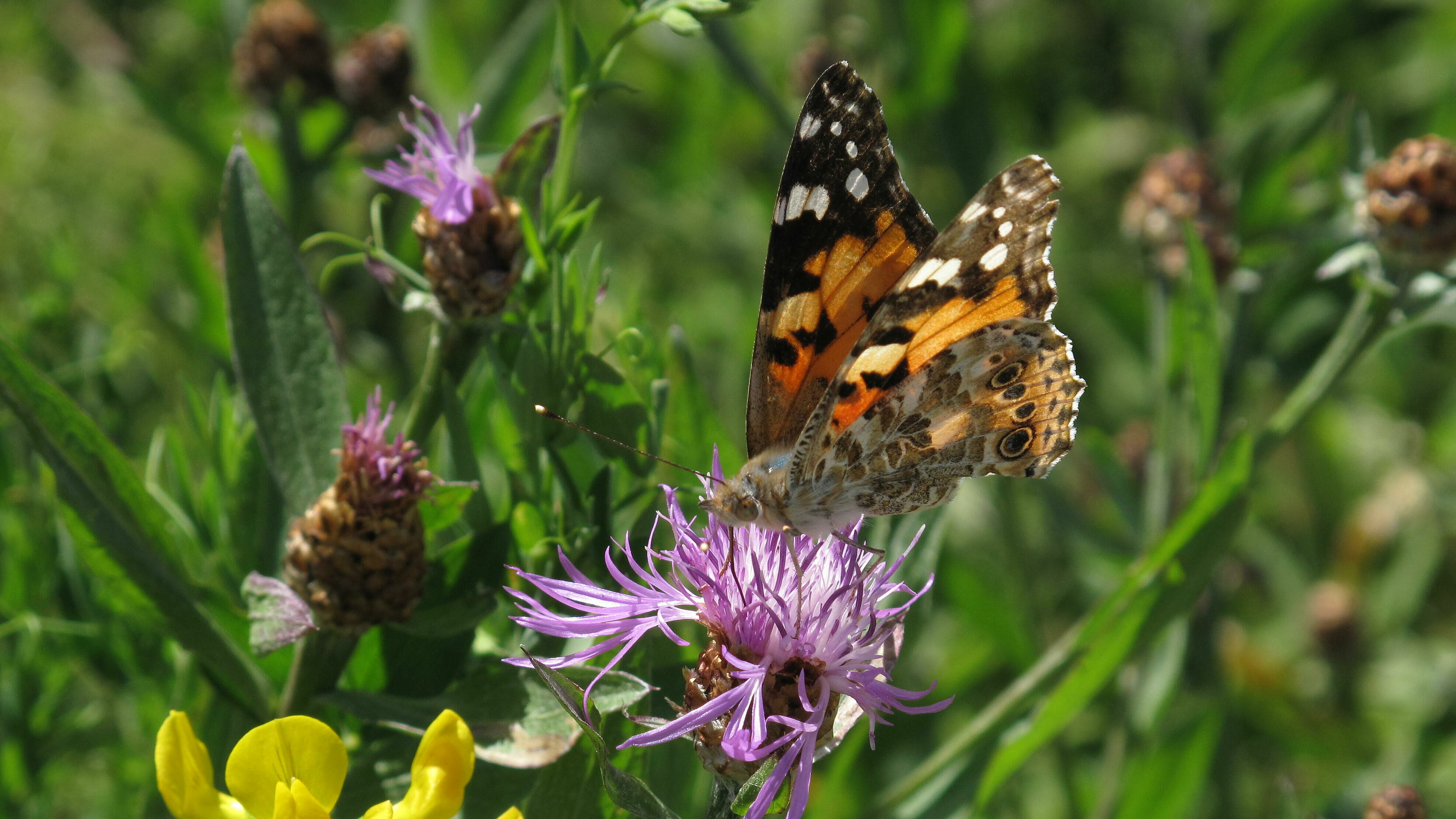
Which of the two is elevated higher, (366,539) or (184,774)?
(366,539)

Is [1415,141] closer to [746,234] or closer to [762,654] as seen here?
[762,654]

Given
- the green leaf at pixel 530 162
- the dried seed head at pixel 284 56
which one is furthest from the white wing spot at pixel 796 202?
the dried seed head at pixel 284 56

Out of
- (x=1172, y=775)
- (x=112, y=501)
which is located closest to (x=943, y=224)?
(x=1172, y=775)

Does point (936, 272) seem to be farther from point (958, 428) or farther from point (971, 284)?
point (958, 428)

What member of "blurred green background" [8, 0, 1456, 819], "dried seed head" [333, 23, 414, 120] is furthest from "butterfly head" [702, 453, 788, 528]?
"dried seed head" [333, 23, 414, 120]

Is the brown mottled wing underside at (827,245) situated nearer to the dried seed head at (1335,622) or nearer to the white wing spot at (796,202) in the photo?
→ the white wing spot at (796,202)
